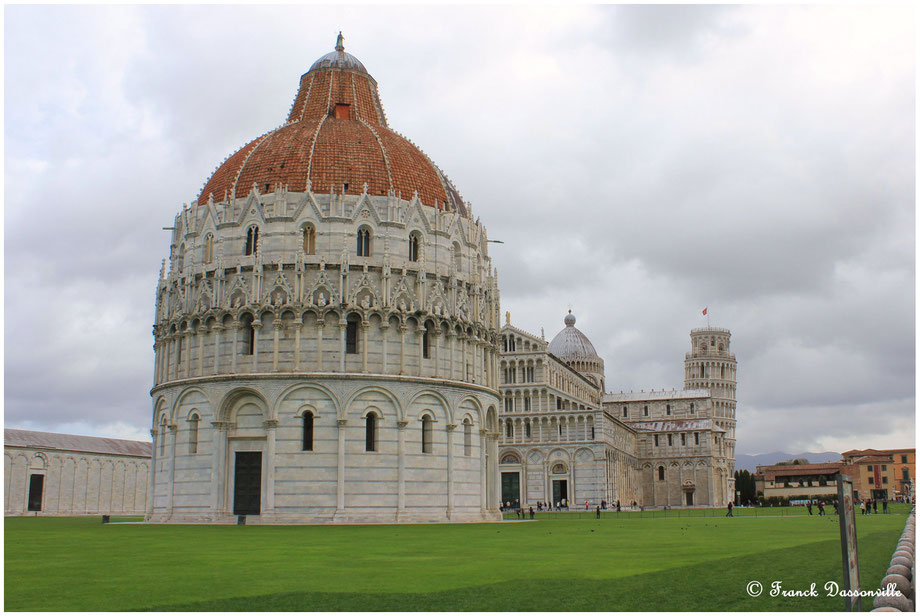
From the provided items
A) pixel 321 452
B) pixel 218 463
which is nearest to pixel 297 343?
pixel 321 452

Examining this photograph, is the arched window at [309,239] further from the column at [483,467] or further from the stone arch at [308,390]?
the column at [483,467]

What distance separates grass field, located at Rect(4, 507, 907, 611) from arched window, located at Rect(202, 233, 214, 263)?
26.6 meters

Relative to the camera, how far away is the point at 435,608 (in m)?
14.9

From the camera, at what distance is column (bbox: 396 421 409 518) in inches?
2019

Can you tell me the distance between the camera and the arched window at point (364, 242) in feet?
177

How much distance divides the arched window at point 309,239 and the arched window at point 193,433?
458 inches

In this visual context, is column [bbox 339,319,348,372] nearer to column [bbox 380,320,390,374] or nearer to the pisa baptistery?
the pisa baptistery

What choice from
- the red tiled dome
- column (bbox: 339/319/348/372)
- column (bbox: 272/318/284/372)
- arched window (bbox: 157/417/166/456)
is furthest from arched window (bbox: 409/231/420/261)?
arched window (bbox: 157/417/166/456)

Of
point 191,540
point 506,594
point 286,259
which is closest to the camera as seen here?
point 506,594

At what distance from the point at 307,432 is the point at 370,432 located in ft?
11.6

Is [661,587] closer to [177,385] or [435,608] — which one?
[435,608]

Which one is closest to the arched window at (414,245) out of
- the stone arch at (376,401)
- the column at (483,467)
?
the stone arch at (376,401)

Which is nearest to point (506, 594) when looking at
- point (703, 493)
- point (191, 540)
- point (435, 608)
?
point (435, 608)

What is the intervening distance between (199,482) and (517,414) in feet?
202
